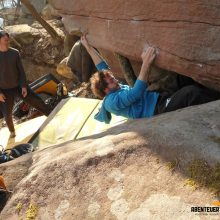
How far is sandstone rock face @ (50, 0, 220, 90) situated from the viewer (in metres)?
3.88

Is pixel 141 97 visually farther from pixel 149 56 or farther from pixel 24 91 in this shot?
pixel 24 91

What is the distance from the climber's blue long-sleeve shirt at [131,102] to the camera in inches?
159

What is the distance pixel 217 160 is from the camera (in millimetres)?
2561

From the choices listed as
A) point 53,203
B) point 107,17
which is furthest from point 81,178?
point 107,17

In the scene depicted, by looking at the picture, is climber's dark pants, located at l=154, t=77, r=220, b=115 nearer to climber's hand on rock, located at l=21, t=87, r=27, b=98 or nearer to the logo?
the logo

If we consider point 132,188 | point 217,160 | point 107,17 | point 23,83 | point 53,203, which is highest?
point 107,17

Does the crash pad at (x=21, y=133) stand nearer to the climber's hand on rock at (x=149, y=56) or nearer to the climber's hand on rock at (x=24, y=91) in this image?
the climber's hand on rock at (x=24, y=91)

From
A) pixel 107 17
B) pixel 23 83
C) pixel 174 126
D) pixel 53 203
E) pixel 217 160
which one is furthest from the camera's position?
pixel 23 83

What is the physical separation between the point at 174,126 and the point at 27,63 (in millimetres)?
12833

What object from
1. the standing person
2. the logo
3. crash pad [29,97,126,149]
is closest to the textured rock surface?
the logo

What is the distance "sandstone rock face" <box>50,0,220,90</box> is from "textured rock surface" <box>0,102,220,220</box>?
777 mm

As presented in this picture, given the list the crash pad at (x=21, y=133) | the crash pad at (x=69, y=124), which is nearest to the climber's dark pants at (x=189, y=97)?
the crash pad at (x=69, y=124)

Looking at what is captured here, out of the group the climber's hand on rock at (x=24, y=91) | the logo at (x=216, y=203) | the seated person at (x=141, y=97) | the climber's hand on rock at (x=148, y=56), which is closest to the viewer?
the logo at (x=216, y=203)

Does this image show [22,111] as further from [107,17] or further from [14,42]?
[14,42]
